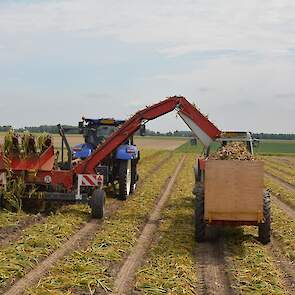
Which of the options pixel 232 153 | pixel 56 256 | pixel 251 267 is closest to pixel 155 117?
pixel 232 153

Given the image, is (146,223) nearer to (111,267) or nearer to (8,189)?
(8,189)

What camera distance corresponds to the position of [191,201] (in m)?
15.1

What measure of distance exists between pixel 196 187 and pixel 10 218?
3.75 meters

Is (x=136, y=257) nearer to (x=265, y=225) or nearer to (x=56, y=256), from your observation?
(x=56, y=256)

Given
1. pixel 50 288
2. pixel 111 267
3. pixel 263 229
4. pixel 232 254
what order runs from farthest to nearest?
pixel 263 229
pixel 232 254
pixel 111 267
pixel 50 288

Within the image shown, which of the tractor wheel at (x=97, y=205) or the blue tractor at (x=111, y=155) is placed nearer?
A: the tractor wheel at (x=97, y=205)

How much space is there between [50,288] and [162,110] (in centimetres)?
608

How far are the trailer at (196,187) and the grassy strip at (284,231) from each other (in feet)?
1.38

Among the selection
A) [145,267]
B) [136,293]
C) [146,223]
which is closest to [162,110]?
[146,223]

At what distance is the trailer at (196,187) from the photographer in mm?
9195

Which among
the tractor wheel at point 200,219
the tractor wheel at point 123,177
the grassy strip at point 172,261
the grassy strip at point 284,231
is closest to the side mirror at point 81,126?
the tractor wheel at point 123,177

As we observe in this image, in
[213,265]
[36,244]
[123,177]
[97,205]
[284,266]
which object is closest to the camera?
[213,265]

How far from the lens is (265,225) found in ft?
31.4

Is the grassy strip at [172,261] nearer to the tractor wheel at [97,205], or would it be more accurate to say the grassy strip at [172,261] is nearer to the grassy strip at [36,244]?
the tractor wheel at [97,205]
